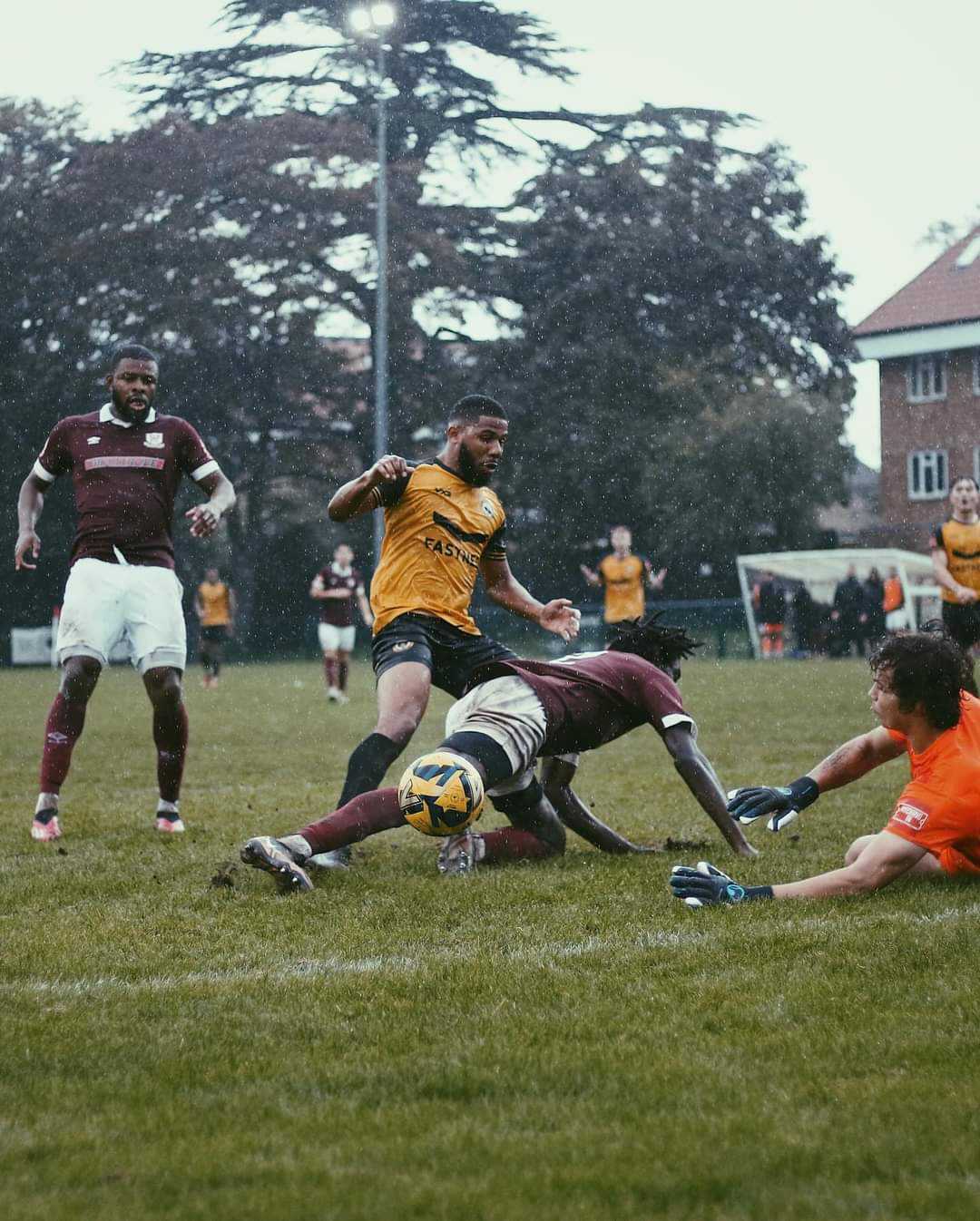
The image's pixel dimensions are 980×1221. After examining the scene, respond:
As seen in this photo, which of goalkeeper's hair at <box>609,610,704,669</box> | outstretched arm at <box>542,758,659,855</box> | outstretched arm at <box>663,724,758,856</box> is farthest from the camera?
goalkeeper's hair at <box>609,610,704,669</box>

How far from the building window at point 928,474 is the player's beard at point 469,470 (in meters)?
42.2

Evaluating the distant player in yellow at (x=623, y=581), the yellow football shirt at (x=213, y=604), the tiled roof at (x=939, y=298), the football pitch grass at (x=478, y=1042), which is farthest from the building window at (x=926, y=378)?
the football pitch grass at (x=478, y=1042)

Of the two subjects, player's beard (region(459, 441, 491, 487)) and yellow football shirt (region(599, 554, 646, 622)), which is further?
yellow football shirt (region(599, 554, 646, 622))

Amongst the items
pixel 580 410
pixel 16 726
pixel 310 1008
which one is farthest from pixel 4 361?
pixel 310 1008

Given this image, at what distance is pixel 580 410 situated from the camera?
39219mm

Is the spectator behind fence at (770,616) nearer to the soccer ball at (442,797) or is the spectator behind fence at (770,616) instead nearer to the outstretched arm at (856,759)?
the outstretched arm at (856,759)

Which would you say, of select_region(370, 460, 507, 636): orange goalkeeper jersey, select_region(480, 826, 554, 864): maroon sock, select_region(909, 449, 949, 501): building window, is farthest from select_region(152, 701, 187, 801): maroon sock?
select_region(909, 449, 949, 501): building window

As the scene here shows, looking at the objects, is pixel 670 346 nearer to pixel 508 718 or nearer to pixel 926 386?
pixel 926 386

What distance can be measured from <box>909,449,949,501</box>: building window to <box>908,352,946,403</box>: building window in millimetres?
1576

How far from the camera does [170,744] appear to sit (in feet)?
27.5

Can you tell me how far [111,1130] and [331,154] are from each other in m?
36.6

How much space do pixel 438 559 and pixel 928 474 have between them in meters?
43.1

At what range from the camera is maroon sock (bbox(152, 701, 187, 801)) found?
832cm

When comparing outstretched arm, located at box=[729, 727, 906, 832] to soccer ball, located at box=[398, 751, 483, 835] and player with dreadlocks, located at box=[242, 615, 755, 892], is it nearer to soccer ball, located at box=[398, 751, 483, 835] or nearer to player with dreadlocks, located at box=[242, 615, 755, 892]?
player with dreadlocks, located at box=[242, 615, 755, 892]
